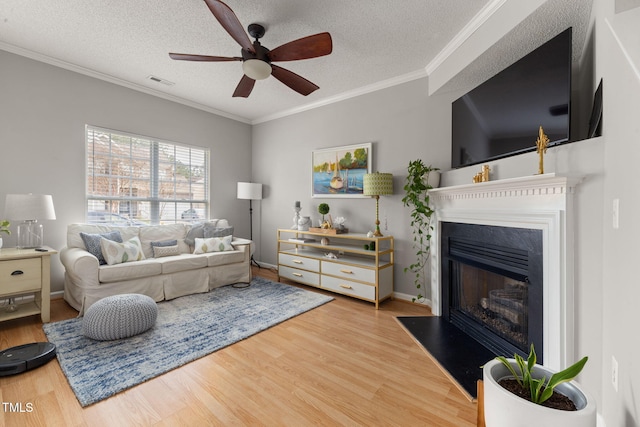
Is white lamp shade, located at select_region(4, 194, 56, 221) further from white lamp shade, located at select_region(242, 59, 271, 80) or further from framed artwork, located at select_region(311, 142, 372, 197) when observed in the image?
framed artwork, located at select_region(311, 142, 372, 197)

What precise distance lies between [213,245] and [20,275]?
71.4 inches

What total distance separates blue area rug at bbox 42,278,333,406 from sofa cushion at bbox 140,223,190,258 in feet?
2.75

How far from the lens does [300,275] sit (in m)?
3.82

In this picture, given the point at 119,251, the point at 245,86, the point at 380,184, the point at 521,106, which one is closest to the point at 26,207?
the point at 119,251

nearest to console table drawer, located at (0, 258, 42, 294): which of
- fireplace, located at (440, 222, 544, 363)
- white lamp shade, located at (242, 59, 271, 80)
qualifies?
white lamp shade, located at (242, 59, 271, 80)

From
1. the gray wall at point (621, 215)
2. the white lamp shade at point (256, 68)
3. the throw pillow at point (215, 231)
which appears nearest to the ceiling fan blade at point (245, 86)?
the white lamp shade at point (256, 68)

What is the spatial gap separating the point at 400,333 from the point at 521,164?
170cm

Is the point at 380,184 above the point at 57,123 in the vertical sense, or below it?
below

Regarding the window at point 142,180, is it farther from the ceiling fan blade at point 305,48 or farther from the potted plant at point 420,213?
the potted plant at point 420,213

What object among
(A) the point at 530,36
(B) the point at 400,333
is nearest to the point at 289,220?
(B) the point at 400,333

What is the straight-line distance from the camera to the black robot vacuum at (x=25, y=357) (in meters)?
1.75

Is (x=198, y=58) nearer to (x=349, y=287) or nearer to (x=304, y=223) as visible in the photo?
(x=304, y=223)

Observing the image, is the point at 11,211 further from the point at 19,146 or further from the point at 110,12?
the point at 110,12

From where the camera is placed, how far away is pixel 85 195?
3.41 metres
